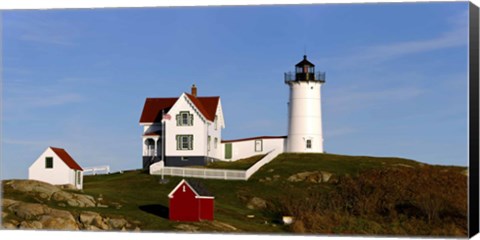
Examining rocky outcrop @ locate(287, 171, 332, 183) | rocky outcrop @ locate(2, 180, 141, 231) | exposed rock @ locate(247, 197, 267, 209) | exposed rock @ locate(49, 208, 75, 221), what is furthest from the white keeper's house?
exposed rock @ locate(49, 208, 75, 221)

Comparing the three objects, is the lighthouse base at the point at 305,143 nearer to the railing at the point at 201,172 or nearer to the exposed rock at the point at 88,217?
the railing at the point at 201,172

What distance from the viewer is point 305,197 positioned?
1850 inches

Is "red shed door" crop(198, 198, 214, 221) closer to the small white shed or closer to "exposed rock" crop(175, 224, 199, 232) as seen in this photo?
"exposed rock" crop(175, 224, 199, 232)

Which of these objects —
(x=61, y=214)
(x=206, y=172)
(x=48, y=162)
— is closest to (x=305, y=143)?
(x=206, y=172)

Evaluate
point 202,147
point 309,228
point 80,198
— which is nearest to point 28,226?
point 80,198

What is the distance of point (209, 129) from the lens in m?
59.4

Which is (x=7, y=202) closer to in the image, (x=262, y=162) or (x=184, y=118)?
(x=262, y=162)

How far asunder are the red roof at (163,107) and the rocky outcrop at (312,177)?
1002 cm

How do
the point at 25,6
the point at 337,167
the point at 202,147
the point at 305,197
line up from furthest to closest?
the point at 202,147, the point at 337,167, the point at 305,197, the point at 25,6

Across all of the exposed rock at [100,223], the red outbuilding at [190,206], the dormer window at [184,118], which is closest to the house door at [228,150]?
the dormer window at [184,118]

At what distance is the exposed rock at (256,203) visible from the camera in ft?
150

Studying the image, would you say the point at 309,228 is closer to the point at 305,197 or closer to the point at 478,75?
the point at 305,197

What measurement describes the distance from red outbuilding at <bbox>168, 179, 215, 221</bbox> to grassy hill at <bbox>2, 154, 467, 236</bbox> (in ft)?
2.11

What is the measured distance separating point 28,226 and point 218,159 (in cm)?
2634
